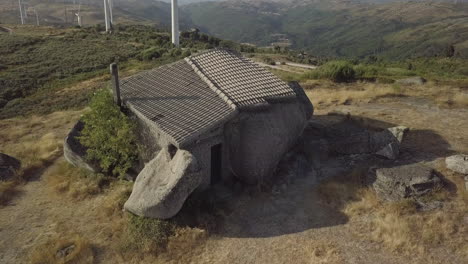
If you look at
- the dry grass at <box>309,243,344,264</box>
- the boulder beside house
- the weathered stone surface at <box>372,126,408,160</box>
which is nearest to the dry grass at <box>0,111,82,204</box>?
the boulder beside house

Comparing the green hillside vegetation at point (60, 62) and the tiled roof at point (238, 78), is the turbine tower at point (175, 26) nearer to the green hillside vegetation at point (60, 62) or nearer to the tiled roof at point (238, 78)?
the green hillside vegetation at point (60, 62)

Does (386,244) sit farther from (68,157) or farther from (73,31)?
(73,31)

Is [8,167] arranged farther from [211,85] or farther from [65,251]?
[211,85]

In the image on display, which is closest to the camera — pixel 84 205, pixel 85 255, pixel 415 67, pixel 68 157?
pixel 85 255

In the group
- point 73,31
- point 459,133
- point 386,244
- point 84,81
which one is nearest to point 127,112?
point 386,244

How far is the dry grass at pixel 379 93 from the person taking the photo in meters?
26.4

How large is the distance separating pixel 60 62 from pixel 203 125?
4109cm

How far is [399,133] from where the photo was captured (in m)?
18.5

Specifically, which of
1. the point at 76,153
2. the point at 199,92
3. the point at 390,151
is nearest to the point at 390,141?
the point at 390,151

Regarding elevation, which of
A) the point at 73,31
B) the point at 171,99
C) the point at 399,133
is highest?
the point at 171,99

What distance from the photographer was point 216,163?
16.5 m

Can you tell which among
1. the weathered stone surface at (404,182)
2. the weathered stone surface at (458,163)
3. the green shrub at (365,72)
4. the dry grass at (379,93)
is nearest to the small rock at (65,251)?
the weathered stone surface at (404,182)

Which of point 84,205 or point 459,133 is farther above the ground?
point 459,133

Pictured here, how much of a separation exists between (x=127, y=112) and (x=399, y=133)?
44.8 feet
